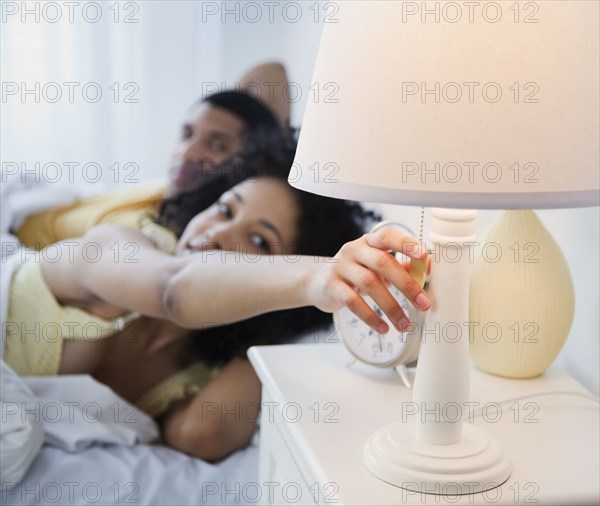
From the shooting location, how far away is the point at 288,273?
116 cm

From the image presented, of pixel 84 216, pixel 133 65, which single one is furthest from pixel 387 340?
pixel 133 65

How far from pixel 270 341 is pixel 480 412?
915mm

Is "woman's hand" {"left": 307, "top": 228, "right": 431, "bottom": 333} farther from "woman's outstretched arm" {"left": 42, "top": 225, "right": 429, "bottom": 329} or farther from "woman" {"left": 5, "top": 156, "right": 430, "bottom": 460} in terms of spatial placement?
"woman" {"left": 5, "top": 156, "right": 430, "bottom": 460}

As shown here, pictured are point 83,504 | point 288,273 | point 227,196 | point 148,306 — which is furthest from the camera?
point 227,196

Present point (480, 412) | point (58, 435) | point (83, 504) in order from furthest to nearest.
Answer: point (58, 435), point (83, 504), point (480, 412)

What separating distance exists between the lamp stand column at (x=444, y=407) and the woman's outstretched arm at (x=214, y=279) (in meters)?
0.03

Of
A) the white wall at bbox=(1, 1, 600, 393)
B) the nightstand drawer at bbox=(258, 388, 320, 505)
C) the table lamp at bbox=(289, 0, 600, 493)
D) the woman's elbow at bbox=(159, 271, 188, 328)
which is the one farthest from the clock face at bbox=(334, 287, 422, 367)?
the white wall at bbox=(1, 1, 600, 393)

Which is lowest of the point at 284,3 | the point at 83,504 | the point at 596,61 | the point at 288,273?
the point at 83,504

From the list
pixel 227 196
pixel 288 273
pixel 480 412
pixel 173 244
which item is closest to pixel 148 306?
pixel 173 244

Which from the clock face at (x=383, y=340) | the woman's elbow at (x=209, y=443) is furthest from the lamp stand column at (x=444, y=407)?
the woman's elbow at (x=209, y=443)

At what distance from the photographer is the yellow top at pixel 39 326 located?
1755mm

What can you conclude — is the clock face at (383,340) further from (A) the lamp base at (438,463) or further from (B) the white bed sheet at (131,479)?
(B) the white bed sheet at (131,479)

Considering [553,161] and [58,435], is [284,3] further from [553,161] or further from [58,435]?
[553,161]

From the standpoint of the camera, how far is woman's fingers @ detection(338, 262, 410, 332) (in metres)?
0.91
